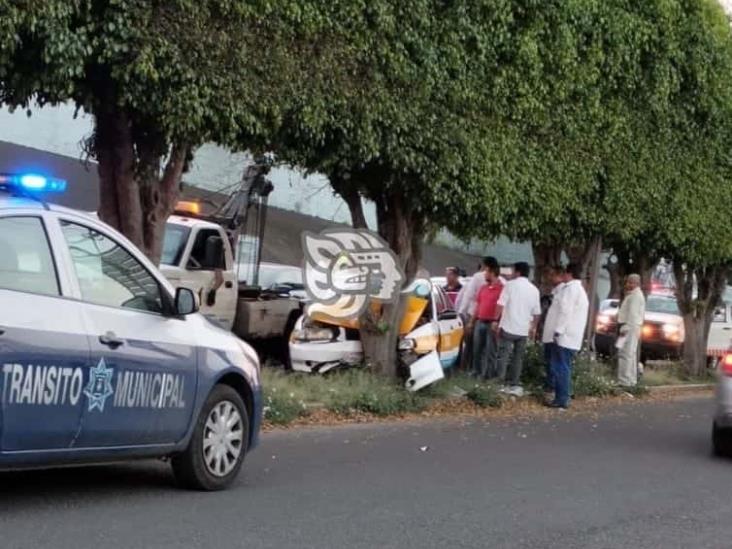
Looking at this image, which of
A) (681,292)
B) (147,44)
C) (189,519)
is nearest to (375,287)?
(147,44)

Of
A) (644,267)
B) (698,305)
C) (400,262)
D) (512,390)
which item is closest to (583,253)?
(644,267)

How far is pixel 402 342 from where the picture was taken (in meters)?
15.2

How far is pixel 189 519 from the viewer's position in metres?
7.29

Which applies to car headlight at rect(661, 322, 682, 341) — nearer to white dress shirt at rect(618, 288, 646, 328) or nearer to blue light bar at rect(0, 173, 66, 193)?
white dress shirt at rect(618, 288, 646, 328)

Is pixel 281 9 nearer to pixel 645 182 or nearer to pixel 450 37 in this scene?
pixel 450 37

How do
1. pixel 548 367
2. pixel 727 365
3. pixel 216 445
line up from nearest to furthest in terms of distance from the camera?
pixel 216 445 < pixel 727 365 < pixel 548 367

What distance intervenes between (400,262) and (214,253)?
2.57m

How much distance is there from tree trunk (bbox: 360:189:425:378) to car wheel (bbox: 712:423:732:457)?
4528 mm

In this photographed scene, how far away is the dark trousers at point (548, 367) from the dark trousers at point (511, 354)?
35 cm

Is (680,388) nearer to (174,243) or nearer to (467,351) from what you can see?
(467,351)

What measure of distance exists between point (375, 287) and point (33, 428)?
28.1 ft

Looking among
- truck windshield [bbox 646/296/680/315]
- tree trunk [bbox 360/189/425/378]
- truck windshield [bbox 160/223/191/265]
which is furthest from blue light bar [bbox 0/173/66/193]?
truck windshield [bbox 646/296/680/315]

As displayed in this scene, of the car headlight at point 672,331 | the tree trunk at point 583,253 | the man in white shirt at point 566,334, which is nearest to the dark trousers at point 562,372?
the man in white shirt at point 566,334

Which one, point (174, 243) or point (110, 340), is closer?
point (110, 340)
